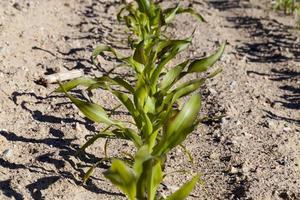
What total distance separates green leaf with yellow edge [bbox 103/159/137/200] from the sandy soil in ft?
1.89

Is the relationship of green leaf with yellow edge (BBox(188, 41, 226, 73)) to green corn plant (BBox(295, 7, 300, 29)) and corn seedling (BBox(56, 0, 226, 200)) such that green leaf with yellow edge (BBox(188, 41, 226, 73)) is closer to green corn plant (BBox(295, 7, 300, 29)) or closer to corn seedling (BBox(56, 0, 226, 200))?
corn seedling (BBox(56, 0, 226, 200))

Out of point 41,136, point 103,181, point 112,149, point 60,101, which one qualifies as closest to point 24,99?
point 60,101

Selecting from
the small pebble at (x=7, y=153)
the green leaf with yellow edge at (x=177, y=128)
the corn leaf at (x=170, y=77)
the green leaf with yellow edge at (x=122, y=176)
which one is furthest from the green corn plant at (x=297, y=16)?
the green leaf with yellow edge at (x=122, y=176)

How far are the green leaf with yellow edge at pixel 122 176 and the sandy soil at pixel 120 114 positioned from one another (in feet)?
1.89

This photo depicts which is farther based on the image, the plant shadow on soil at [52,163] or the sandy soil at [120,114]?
the sandy soil at [120,114]

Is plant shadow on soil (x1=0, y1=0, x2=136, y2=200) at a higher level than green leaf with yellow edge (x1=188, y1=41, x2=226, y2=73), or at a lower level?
lower

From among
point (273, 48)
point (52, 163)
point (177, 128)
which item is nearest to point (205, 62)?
point (177, 128)

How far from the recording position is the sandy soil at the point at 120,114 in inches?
106

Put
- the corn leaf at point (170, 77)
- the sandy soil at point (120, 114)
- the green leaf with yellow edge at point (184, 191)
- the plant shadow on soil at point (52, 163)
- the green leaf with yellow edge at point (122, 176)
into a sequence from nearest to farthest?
the green leaf with yellow edge at point (122, 176) → the green leaf with yellow edge at point (184, 191) → the plant shadow on soil at point (52, 163) → the sandy soil at point (120, 114) → the corn leaf at point (170, 77)

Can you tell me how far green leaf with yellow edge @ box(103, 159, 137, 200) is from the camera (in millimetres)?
1930

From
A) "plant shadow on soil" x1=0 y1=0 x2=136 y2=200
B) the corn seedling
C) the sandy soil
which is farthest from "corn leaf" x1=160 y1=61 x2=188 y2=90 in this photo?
the sandy soil

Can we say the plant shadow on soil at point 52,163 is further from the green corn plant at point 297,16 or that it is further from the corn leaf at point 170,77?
the green corn plant at point 297,16

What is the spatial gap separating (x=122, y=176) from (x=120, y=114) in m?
1.51

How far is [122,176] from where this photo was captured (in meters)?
1.99
